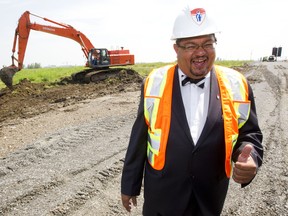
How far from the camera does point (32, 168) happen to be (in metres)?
4.99

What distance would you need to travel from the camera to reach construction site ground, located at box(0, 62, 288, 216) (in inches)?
152

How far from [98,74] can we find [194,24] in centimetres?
1532

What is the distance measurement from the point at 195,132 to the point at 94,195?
2.53 metres

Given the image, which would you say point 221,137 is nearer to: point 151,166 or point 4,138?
point 151,166

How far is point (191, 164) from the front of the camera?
6.58 ft

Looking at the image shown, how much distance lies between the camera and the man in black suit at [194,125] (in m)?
2.00

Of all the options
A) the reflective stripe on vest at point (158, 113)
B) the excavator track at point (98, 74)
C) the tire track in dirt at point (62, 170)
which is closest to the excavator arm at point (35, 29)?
the excavator track at point (98, 74)

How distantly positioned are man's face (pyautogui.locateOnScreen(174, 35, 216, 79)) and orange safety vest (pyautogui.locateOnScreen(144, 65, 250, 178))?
0.12 m

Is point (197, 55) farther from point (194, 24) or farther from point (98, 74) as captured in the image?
point (98, 74)

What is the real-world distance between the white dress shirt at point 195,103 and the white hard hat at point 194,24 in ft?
0.94

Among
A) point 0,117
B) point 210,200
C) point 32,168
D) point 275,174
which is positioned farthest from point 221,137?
point 0,117

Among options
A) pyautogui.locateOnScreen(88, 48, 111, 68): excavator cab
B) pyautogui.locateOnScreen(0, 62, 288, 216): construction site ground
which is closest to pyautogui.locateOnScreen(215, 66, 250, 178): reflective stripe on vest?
pyautogui.locateOnScreen(0, 62, 288, 216): construction site ground

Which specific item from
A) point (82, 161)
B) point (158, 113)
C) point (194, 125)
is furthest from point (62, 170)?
point (194, 125)

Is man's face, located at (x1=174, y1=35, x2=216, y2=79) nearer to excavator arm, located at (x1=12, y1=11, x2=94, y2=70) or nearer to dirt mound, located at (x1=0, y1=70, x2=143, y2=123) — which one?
dirt mound, located at (x1=0, y1=70, x2=143, y2=123)
